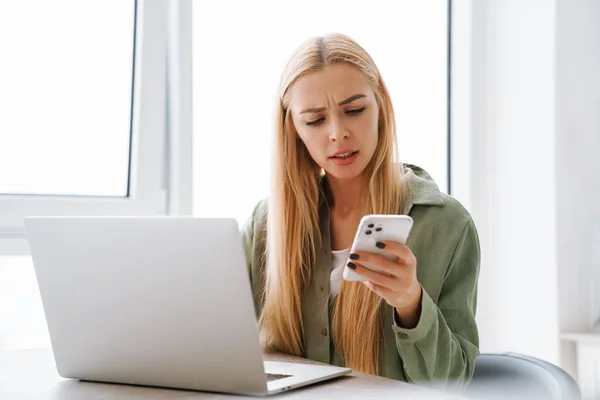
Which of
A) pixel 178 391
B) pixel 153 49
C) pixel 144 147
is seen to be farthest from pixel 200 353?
pixel 153 49

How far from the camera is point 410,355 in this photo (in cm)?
119

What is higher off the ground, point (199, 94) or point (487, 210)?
point (199, 94)

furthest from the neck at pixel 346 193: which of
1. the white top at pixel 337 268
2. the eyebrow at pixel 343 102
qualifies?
the eyebrow at pixel 343 102

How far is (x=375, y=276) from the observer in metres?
1.01

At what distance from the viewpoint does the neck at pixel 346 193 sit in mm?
1514

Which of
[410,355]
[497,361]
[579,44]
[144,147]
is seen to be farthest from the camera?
[579,44]

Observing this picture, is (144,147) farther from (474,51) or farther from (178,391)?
(474,51)

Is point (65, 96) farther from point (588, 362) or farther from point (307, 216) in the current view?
point (588, 362)

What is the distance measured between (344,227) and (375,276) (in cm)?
50

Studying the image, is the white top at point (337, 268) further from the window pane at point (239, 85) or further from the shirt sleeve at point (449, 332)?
the window pane at point (239, 85)

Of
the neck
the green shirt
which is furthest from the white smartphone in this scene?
the neck

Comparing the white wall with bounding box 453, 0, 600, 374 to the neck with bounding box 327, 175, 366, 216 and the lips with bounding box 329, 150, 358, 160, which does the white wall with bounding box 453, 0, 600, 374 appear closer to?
the neck with bounding box 327, 175, 366, 216

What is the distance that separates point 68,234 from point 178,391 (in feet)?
0.86

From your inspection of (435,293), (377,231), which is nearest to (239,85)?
(435,293)
